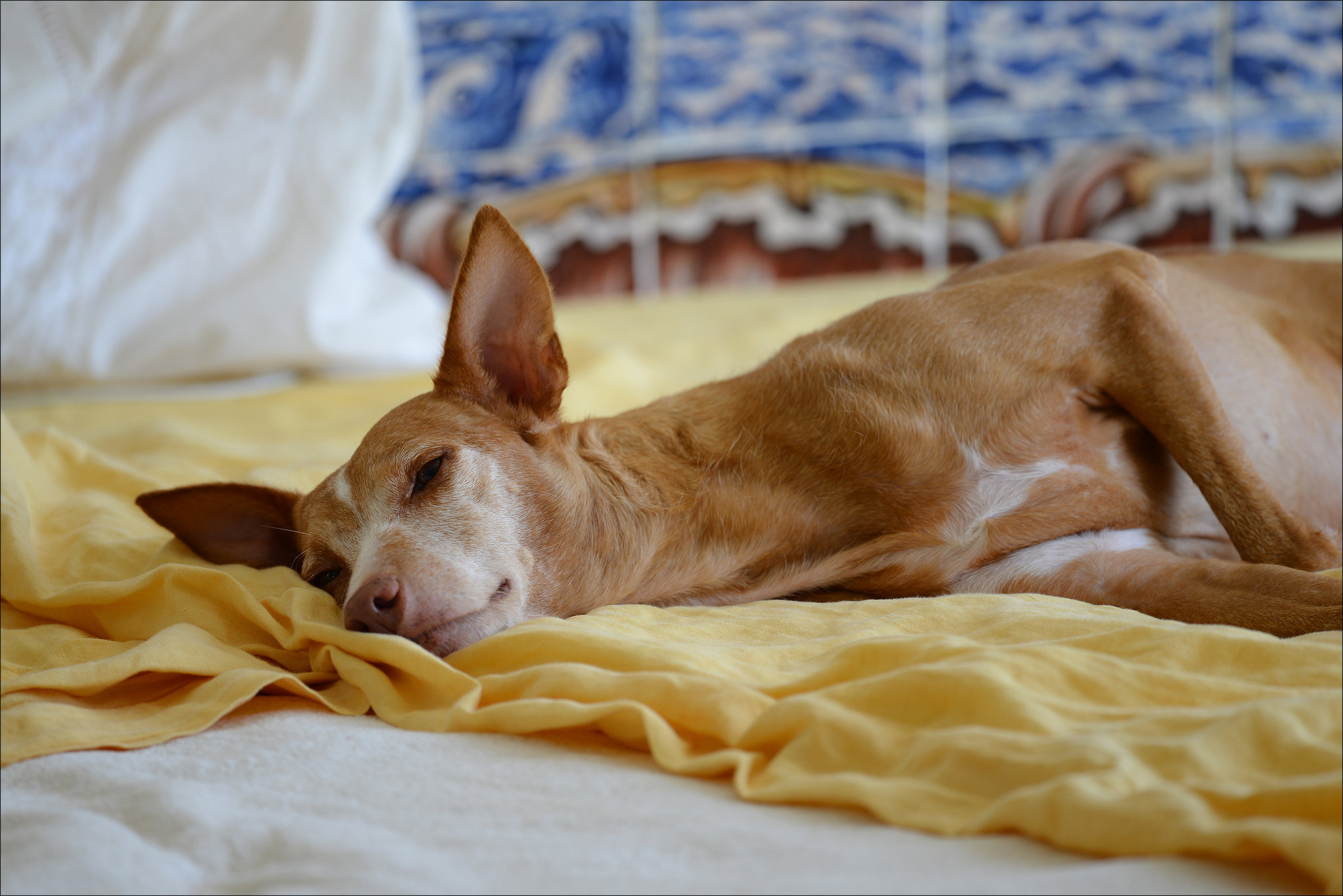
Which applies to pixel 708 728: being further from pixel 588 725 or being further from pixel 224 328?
pixel 224 328

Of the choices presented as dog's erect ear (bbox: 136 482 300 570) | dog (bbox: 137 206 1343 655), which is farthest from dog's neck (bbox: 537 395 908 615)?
dog's erect ear (bbox: 136 482 300 570)

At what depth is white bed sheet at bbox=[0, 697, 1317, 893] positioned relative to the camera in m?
0.87

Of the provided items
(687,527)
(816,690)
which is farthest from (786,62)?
(816,690)

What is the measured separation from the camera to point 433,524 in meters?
1.54

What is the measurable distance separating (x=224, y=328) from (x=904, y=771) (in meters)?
3.01

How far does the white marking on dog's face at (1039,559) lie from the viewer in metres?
1.66

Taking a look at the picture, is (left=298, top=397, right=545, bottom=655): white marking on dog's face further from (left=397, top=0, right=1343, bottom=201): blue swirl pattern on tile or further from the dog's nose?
(left=397, top=0, right=1343, bottom=201): blue swirl pattern on tile

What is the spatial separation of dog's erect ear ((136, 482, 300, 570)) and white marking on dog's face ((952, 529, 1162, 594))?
3.42ft

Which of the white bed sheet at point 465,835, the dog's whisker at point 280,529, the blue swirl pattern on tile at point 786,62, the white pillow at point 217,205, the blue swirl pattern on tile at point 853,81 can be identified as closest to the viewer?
the white bed sheet at point 465,835

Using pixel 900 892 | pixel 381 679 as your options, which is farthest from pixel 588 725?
pixel 900 892

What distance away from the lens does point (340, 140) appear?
11.8 feet

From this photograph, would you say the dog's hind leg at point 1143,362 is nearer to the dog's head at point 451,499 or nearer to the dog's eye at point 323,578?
the dog's head at point 451,499

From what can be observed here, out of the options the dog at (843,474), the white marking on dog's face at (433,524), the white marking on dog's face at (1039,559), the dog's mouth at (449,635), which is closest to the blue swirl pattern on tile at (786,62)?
the dog at (843,474)

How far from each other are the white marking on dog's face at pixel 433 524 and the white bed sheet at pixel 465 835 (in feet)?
0.89
